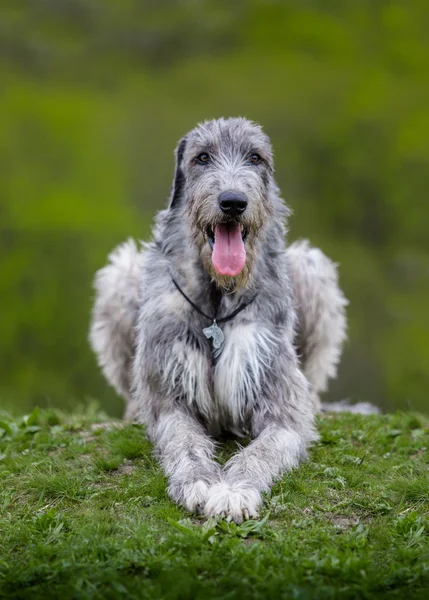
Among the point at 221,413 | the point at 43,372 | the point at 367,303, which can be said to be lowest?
the point at 221,413

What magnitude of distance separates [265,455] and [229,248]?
1363 millimetres

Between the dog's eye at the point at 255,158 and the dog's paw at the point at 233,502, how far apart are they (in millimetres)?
2309

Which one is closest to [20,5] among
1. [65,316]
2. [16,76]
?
[16,76]

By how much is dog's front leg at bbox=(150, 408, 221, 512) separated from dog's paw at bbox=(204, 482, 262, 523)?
0.09m

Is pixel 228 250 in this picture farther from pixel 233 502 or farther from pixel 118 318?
pixel 118 318

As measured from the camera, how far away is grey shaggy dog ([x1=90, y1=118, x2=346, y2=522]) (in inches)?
212

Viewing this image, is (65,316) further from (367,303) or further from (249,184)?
(249,184)

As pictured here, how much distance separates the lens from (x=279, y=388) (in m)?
5.73

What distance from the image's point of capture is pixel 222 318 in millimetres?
5699

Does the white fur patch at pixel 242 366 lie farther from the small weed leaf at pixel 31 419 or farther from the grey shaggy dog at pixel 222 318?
the small weed leaf at pixel 31 419

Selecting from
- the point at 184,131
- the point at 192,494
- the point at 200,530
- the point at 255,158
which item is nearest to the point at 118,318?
the point at 255,158

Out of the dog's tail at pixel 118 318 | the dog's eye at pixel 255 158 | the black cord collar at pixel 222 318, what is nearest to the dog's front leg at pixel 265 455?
the black cord collar at pixel 222 318

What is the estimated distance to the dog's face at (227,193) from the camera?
539cm

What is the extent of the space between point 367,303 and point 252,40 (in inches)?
310
